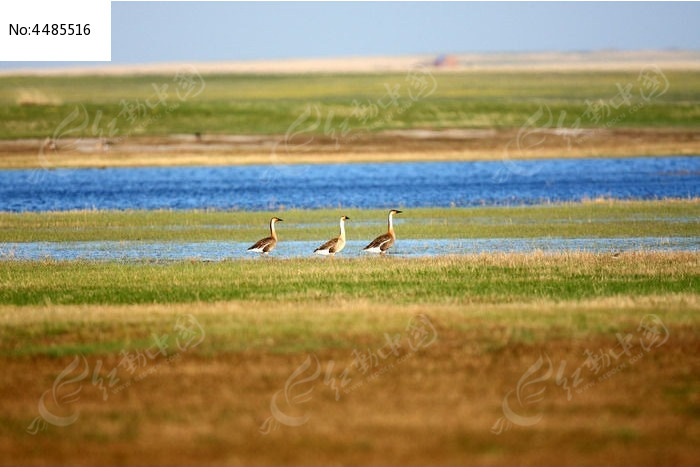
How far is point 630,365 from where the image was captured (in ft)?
43.6

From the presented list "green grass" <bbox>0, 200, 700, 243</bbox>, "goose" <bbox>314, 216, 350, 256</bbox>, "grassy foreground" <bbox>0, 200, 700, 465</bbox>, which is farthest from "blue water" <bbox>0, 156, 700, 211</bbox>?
"grassy foreground" <bbox>0, 200, 700, 465</bbox>

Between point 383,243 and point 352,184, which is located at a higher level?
point 352,184

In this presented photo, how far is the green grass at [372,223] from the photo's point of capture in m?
30.2

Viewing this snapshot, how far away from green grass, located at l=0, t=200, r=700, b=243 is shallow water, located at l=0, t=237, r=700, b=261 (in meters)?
1.29

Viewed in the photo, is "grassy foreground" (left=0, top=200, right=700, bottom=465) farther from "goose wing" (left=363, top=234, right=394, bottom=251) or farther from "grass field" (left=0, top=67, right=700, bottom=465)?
"goose wing" (left=363, top=234, right=394, bottom=251)

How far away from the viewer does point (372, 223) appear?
34.2 meters

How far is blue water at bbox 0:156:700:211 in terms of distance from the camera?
141 ft

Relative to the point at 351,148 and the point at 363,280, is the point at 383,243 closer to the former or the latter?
the point at 363,280

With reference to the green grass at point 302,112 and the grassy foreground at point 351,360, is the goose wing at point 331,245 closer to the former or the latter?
the grassy foreground at point 351,360

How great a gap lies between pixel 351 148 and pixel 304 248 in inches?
1765

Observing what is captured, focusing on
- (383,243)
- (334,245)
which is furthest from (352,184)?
(334,245)

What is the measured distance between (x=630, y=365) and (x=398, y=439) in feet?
13.4

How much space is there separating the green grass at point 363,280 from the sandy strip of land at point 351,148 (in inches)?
1704

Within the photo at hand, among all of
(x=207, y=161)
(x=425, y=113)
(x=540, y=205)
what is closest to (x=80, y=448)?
(x=540, y=205)
